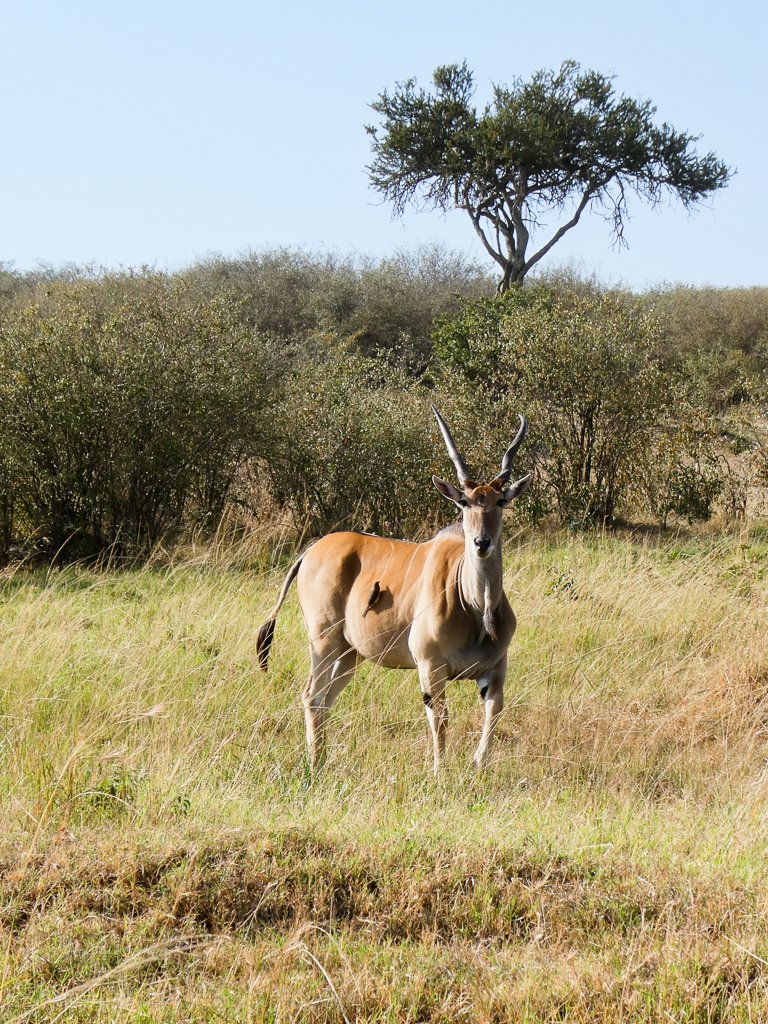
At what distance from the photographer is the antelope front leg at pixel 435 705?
205 inches

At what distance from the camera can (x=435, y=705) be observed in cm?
528

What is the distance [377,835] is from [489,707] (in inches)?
53.3

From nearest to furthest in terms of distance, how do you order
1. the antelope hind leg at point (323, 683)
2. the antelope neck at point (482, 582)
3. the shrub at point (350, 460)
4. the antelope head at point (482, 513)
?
the antelope head at point (482, 513), the antelope neck at point (482, 582), the antelope hind leg at point (323, 683), the shrub at point (350, 460)

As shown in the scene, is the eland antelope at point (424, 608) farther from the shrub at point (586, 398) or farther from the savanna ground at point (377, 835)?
the shrub at point (586, 398)

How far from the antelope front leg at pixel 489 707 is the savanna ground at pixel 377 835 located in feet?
0.46

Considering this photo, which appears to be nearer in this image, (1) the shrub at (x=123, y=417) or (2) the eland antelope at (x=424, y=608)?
(2) the eland antelope at (x=424, y=608)

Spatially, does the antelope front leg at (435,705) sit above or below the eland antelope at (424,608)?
below

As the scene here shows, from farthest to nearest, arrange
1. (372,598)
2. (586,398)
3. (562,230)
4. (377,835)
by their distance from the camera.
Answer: (562,230) < (586,398) < (372,598) < (377,835)

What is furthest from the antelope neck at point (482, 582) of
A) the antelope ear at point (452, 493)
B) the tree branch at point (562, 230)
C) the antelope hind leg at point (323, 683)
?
the tree branch at point (562, 230)

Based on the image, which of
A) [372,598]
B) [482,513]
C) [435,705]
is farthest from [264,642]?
[482,513]

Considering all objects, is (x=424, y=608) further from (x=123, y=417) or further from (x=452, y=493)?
(x=123, y=417)

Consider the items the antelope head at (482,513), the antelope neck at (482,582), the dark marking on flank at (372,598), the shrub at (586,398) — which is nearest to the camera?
the antelope head at (482,513)

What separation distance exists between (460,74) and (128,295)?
1487 cm

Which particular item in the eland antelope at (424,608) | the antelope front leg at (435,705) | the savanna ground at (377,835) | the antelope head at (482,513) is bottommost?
the savanna ground at (377,835)
